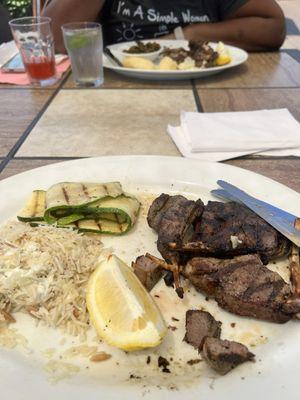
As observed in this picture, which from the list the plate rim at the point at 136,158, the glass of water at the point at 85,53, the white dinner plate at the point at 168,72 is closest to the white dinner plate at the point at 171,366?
the plate rim at the point at 136,158

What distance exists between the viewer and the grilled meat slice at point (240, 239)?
1116 mm

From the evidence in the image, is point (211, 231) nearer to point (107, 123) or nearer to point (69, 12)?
point (107, 123)

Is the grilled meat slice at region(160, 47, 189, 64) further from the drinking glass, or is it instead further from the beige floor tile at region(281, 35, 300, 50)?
the beige floor tile at region(281, 35, 300, 50)

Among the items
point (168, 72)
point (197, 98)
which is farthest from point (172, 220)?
point (168, 72)

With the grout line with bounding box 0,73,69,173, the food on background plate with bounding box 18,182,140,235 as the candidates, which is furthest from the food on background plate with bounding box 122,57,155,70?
the food on background plate with bounding box 18,182,140,235

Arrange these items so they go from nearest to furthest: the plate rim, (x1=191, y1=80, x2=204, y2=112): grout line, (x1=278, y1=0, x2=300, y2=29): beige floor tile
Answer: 1. the plate rim
2. (x1=191, y1=80, x2=204, y2=112): grout line
3. (x1=278, y1=0, x2=300, y2=29): beige floor tile

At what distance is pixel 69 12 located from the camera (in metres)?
3.23

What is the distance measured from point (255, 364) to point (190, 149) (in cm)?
102

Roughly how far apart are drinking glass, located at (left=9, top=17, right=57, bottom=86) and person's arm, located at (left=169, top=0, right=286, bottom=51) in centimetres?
126

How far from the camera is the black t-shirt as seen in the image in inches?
134

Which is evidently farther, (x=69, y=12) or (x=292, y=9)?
(x=292, y=9)

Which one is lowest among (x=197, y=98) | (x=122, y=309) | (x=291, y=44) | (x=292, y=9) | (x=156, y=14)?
(x=292, y=9)

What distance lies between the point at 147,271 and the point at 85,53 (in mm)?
1825

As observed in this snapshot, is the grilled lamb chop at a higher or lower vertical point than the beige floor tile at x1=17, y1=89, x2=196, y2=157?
higher
